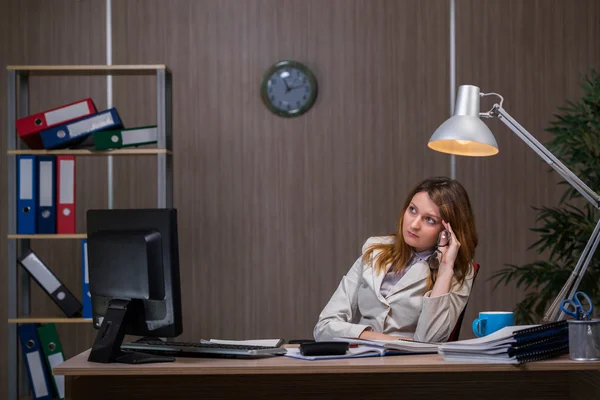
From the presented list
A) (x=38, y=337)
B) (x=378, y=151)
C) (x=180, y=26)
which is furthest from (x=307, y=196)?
(x=38, y=337)

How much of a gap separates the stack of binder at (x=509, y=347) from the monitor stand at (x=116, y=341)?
75 centimetres

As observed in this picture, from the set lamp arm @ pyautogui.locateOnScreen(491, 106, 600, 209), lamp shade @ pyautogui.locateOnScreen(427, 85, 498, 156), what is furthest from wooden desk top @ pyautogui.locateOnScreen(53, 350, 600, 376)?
lamp shade @ pyautogui.locateOnScreen(427, 85, 498, 156)

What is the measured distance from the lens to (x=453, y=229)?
269 cm

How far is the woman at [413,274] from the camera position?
2.59 metres

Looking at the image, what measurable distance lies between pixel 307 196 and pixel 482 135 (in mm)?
2449

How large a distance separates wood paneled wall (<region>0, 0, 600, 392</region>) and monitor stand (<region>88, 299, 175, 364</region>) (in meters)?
2.44

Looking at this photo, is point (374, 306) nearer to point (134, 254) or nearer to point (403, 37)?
point (134, 254)

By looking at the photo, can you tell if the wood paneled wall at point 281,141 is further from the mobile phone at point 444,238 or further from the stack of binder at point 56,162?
the mobile phone at point 444,238

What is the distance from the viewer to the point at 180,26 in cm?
463

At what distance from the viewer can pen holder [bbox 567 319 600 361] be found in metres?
1.98

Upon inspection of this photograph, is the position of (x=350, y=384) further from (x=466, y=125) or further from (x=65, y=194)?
(x=65, y=194)

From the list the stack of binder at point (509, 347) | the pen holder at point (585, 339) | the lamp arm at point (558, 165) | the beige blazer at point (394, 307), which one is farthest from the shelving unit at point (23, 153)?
the pen holder at point (585, 339)

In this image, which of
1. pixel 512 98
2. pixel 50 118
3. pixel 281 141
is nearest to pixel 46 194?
pixel 50 118

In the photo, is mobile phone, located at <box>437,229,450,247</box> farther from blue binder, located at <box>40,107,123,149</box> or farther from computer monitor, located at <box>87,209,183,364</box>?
blue binder, located at <box>40,107,123,149</box>
